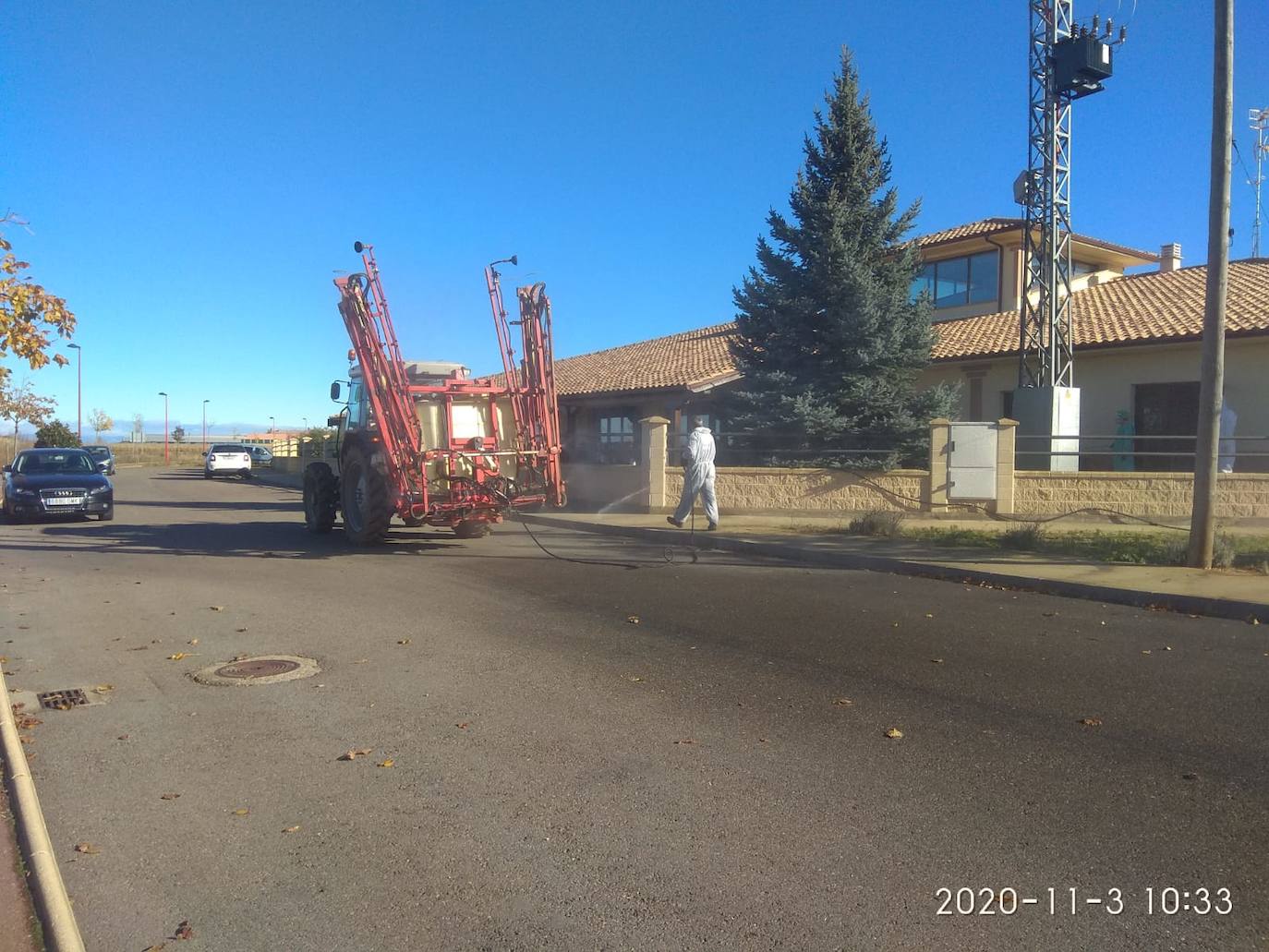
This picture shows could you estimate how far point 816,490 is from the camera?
18891 millimetres

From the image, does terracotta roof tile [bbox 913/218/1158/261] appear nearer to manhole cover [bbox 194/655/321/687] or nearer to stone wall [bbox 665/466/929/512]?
stone wall [bbox 665/466/929/512]

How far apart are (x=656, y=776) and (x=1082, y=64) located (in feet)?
60.4

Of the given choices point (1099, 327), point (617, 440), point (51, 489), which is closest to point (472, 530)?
point (51, 489)

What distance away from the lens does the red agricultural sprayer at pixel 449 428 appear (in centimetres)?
1232

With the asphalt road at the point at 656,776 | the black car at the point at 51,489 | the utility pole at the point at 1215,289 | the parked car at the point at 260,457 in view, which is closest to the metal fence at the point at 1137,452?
the utility pole at the point at 1215,289

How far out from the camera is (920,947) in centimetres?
321

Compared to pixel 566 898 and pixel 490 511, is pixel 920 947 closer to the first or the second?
pixel 566 898

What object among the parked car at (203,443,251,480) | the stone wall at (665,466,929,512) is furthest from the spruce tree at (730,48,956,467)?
the parked car at (203,443,251,480)

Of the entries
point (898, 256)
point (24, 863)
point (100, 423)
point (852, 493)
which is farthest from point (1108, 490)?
point (100, 423)

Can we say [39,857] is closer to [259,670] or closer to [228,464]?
[259,670]

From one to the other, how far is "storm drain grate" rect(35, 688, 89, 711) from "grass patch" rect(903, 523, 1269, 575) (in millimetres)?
11157

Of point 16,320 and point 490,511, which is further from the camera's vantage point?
point 490,511

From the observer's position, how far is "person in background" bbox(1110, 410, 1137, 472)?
19.4 m

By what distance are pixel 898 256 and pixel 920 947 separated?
1888 centimetres
